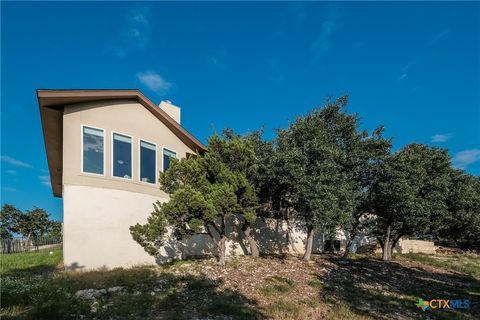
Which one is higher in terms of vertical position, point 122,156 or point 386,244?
point 122,156

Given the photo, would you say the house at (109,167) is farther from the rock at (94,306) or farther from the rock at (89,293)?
the rock at (94,306)

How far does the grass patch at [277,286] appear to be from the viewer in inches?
362

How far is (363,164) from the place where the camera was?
15.1m

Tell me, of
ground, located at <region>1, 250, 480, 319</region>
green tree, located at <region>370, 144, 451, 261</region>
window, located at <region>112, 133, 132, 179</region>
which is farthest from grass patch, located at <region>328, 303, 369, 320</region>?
window, located at <region>112, 133, 132, 179</region>

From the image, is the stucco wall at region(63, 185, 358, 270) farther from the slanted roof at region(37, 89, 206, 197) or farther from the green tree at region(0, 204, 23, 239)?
the green tree at region(0, 204, 23, 239)

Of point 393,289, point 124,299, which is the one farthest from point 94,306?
point 393,289

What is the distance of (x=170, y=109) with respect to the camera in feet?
54.0

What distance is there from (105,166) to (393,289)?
36.2 ft

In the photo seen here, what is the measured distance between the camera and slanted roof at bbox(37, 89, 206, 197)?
1144 centimetres

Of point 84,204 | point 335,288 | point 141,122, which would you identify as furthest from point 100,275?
point 335,288

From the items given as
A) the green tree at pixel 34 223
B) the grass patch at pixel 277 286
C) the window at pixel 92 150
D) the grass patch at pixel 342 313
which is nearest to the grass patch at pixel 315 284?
the grass patch at pixel 277 286

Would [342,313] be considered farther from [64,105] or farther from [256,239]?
[64,105]

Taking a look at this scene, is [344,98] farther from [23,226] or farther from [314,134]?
[23,226]

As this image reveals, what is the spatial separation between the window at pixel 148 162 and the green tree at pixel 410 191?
10.2m
